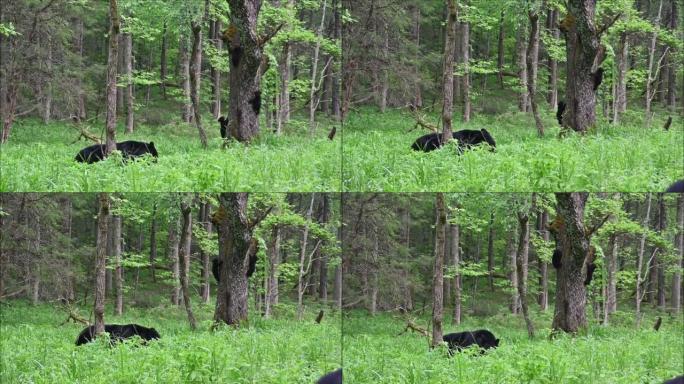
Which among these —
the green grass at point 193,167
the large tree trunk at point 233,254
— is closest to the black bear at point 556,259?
the green grass at point 193,167

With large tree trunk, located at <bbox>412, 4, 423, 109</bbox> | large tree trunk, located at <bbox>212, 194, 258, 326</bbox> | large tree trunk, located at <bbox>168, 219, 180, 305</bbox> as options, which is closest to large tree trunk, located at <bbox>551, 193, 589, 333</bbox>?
large tree trunk, located at <bbox>412, 4, 423, 109</bbox>

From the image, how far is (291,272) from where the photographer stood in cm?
923

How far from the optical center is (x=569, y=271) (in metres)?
8.88

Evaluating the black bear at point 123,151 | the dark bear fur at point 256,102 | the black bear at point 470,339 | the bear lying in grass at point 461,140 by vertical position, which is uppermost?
the dark bear fur at point 256,102

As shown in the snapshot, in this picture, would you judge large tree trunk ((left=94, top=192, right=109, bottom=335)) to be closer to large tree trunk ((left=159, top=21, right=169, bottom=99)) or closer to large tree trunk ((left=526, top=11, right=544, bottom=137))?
large tree trunk ((left=159, top=21, right=169, bottom=99))

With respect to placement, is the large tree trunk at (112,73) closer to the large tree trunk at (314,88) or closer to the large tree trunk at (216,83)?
the large tree trunk at (216,83)

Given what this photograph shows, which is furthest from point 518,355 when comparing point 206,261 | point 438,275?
point 206,261

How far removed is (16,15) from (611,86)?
6531mm

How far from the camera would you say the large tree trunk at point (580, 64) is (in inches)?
350

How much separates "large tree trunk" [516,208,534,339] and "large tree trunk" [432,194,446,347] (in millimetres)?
744

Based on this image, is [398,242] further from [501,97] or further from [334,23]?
[334,23]

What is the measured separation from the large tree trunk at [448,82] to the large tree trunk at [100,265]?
11.5 ft

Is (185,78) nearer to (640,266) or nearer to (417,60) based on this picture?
(417,60)

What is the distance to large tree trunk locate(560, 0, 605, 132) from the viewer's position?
350 inches
